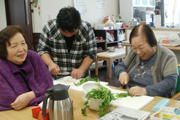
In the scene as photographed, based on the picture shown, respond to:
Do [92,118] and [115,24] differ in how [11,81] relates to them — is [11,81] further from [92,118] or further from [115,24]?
[115,24]

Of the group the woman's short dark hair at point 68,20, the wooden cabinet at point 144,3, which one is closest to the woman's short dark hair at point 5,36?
the woman's short dark hair at point 68,20

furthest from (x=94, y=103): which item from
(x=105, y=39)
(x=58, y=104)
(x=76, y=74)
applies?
(x=105, y=39)

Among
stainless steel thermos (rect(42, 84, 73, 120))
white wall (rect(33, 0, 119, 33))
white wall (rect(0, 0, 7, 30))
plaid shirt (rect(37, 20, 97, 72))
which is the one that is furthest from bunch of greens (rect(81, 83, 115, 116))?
white wall (rect(0, 0, 7, 30))

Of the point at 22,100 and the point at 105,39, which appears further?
the point at 105,39

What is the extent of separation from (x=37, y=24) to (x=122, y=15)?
2934mm

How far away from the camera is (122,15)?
21.5 feet

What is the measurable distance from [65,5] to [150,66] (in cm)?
366

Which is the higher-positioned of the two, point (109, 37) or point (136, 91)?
point (109, 37)

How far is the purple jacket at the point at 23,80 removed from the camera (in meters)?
1.42

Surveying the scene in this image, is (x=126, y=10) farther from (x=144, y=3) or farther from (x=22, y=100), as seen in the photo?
(x=22, y=100)

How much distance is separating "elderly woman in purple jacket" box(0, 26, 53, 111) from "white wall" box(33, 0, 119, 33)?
3.11 metres

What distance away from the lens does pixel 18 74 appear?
1.57 m

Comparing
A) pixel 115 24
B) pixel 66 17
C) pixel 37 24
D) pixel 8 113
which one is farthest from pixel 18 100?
pixel 115 24

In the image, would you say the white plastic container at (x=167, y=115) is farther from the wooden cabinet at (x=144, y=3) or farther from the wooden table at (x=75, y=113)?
the wooden cabinet at (x=144, y=3)
